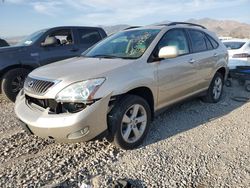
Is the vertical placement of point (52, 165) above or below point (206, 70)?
below

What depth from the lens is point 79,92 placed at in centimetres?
327

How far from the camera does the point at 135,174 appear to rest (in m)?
3.24

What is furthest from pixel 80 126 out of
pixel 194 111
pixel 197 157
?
pixel 194 111

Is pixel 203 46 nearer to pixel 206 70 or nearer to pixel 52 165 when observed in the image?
pixel 206 70

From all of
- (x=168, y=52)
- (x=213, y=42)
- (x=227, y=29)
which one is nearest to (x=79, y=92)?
(x=168, y=52)

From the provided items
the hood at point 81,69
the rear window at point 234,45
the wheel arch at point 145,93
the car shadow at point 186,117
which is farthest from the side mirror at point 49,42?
the rear window at point 234,45

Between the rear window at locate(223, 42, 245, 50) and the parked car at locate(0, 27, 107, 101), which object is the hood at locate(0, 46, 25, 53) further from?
the rear window at locate(223, 42, 245, 50)

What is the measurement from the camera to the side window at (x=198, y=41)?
17.1 ft

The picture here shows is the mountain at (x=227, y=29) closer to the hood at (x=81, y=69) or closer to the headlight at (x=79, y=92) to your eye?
the hood at (x=81, y=69)

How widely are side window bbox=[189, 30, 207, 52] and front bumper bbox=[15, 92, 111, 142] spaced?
256 centimetres

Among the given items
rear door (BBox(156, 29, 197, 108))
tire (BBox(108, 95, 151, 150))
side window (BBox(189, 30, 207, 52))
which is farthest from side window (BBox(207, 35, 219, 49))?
tire (BBox(108, 95, 151, 150))

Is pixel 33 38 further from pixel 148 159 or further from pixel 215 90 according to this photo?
pixel 148 159

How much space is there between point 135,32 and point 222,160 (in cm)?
255

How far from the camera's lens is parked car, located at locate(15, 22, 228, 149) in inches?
129
